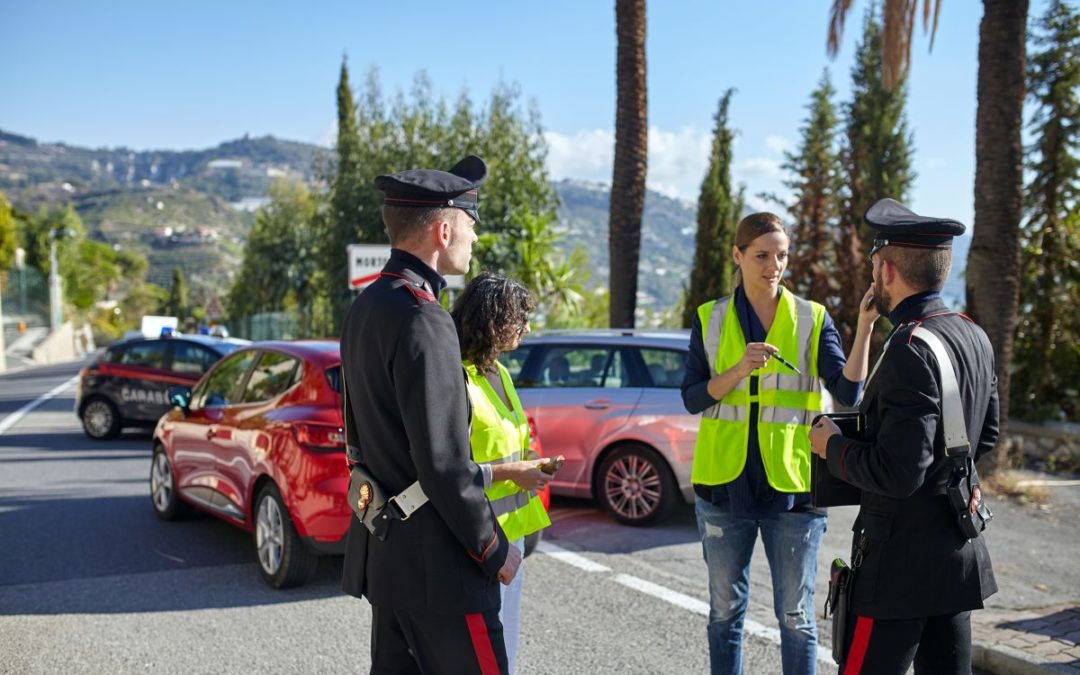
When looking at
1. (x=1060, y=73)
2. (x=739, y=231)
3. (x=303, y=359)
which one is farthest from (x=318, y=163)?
(x=739, y=231)

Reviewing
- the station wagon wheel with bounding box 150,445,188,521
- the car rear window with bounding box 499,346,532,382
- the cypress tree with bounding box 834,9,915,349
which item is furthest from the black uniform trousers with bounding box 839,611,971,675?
the cypress tree with bounding box 834,9,915,349

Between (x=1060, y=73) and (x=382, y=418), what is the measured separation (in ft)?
44.5

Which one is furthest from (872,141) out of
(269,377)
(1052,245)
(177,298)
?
(177,298)

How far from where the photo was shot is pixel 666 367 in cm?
794

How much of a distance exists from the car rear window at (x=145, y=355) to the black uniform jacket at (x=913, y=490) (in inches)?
504

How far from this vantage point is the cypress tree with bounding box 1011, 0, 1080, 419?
11914 millimetres

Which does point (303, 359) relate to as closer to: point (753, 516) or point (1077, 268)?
point (753, 516)

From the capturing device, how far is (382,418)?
8.17 ft

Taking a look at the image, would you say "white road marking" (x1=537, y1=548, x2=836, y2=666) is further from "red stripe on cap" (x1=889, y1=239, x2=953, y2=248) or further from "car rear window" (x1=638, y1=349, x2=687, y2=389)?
"red stripe on cap" (x1=889, y1=239, x2=953, y2=248)

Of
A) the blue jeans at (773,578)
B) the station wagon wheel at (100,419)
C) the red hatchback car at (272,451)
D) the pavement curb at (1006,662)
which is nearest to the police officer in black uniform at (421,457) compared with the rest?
the blue jeans at (773,578)

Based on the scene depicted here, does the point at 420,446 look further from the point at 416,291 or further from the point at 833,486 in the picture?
the point at 833,486

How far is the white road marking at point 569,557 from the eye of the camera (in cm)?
654

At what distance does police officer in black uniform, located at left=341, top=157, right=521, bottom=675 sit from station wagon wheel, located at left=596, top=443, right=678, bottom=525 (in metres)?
5.23

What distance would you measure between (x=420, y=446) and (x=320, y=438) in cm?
362
